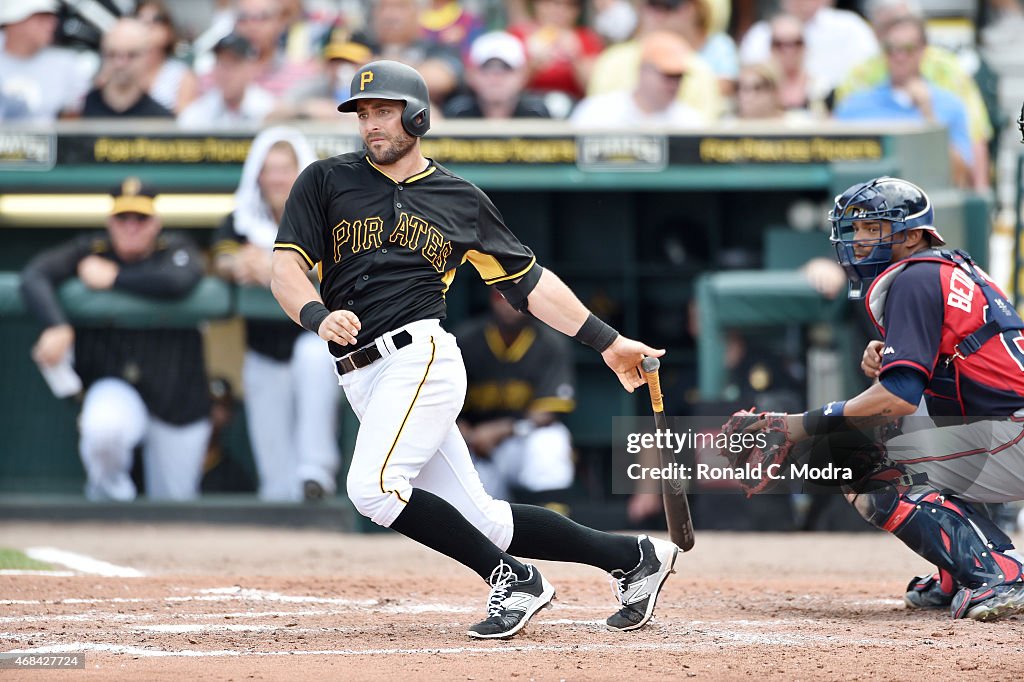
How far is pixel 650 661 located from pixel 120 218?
4805mm

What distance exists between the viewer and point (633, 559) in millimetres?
4676

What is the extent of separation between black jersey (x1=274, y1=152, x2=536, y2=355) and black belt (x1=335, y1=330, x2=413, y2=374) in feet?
0.11

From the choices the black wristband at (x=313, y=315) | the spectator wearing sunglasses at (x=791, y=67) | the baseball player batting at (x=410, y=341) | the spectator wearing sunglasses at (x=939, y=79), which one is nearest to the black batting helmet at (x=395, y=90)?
the baseball player batting at (x=410, y=341)

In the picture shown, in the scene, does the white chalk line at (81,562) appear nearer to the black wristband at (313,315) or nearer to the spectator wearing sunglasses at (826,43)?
the black wristband at (313,315)

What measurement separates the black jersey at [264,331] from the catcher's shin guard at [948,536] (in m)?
3.84

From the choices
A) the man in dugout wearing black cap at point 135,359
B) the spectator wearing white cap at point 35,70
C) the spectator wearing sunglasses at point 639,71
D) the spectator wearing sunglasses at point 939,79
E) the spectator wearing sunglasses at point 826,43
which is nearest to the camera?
the man in dugout wearing black cap at point 135,359

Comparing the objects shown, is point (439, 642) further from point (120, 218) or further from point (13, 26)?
point (13, 26)

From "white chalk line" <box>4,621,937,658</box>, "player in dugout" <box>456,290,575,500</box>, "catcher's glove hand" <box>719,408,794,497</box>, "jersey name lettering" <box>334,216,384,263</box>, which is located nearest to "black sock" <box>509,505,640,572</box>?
"white chalk line" <box>4,621,937,658</box>

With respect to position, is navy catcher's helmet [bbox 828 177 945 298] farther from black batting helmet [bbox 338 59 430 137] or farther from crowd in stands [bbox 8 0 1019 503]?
crowd in stands [bbox 8 0 1019 503]

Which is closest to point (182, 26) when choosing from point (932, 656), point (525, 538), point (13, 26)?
point (13, 26)

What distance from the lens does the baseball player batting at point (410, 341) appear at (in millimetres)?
4395

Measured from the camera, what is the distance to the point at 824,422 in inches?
191

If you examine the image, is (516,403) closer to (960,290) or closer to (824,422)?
(824,422)

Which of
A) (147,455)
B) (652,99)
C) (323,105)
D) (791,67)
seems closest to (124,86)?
(323,105)
